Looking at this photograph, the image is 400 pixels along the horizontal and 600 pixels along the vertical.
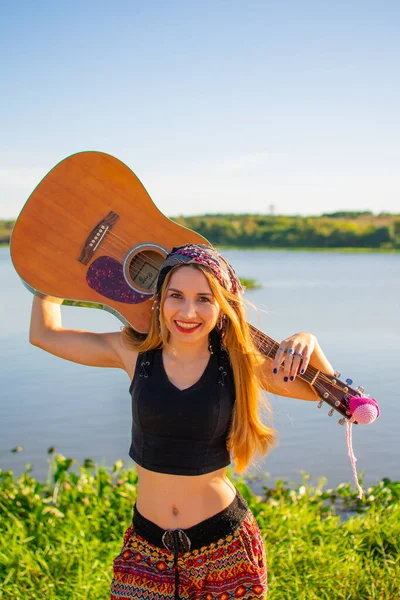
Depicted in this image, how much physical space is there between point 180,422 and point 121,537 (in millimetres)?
1940

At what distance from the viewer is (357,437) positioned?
19.8 feet

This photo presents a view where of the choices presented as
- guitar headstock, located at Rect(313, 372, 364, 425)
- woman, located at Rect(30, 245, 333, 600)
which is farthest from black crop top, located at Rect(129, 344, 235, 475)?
guitar headstock, located at Rect(313, 372, 364, 425)

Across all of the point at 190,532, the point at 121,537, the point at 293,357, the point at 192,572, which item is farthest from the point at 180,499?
the point at 121,537

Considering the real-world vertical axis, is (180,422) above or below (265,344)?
below

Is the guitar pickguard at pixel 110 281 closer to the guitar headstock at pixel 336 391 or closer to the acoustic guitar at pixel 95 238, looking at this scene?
the acoustic guitar at pixel 95 238

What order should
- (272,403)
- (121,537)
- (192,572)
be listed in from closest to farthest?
(192,572) < (121,537) < (272,403)

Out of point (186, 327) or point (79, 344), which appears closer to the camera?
point (186, 327)

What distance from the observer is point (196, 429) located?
2150mm

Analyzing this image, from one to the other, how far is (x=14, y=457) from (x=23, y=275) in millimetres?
3430

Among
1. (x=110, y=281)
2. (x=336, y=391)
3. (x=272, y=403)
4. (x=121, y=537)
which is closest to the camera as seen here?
(x=336, y=391)

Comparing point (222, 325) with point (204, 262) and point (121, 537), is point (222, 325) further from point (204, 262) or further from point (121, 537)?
point (121, 537)

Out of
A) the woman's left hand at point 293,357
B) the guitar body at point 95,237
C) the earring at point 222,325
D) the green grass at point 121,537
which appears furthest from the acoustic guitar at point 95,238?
the green grass at point 121,537

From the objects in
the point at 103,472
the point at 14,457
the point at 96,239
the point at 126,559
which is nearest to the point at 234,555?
the point at 126,559

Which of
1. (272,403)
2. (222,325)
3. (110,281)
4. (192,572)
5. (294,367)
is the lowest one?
(272,403)
